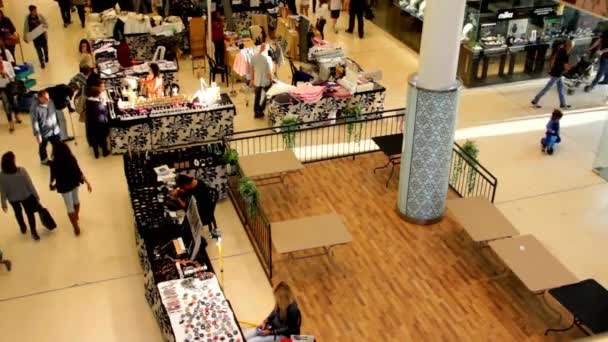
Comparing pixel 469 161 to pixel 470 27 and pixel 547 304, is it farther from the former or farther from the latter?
pixel 470 27

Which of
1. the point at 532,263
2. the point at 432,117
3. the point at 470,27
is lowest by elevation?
the point at 532,263

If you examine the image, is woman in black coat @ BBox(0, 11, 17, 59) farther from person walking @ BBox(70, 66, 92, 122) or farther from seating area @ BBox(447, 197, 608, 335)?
seating area @ BBox(447, 197, 608, 335)

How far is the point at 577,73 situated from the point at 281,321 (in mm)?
10715

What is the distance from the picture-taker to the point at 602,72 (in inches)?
588

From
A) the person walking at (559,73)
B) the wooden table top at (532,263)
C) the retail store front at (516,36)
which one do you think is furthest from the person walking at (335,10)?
the wooden table top at (532,263)

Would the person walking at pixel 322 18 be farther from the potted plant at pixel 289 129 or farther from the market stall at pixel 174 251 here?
the market stall at pixel 174 251

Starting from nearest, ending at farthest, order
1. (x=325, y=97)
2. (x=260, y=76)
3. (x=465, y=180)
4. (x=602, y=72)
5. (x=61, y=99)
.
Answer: (x=465, y=180) < (x=61, y=99) < (x=325, y=97) < (x=260, y=76) < (x=602, y=72)

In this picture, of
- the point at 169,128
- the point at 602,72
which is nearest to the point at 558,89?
the point at 602,72

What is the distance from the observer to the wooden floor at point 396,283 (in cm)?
843

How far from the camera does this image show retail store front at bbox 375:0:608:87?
49.8ft

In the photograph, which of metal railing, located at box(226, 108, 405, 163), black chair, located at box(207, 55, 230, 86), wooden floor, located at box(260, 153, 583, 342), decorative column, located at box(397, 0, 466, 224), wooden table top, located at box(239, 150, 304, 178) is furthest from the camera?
black chair, located at box(207, 55, 230, 86)

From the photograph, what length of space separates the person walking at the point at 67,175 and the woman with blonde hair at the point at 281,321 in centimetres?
376

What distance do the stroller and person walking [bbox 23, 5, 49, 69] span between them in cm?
1182

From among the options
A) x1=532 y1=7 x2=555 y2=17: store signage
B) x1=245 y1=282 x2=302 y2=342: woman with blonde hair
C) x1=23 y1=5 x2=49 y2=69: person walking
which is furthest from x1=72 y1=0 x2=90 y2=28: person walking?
x1=245 y1=282 x2=302 y2=342: woman with blonde hair
